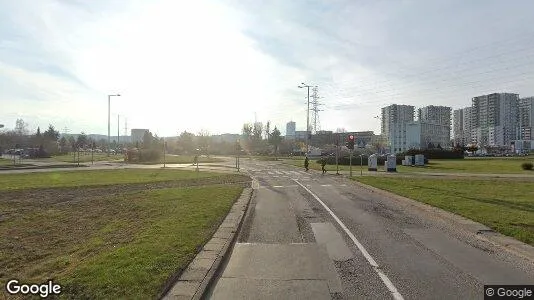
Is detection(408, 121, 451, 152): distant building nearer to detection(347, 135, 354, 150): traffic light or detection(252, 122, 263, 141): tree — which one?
detection(252, 122, 263, 141): tree

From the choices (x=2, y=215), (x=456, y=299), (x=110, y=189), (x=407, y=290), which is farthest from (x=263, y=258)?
(x=110, y=189)

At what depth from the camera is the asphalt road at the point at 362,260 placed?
6.49 meters

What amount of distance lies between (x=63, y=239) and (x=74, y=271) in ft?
13.1

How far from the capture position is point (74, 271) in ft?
23.6

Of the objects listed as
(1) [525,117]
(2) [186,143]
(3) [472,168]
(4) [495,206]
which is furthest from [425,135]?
(4) [495,206]

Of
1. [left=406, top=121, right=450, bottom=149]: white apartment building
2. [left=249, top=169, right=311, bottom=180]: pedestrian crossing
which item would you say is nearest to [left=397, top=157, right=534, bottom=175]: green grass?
[left=249, top=169, right=311, bottom=180]: pedestrian crossing

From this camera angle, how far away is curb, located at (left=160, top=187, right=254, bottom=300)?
6182mm

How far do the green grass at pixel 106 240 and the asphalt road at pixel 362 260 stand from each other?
107 cm

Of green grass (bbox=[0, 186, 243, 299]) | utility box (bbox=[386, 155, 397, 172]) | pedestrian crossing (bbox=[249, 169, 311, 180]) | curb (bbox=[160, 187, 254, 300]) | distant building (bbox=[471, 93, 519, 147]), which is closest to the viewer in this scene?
curb (bbox=[160, 187, 254, 300])

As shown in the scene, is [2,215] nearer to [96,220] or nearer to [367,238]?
[96,220]

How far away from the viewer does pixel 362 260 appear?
8195mm

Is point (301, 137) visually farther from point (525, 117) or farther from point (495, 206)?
point (495, 206)

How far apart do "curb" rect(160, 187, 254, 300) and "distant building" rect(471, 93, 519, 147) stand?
594 feet

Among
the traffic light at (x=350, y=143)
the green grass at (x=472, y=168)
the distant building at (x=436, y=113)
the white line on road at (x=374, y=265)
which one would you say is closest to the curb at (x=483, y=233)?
the white line on road at (x=374, y=265)
